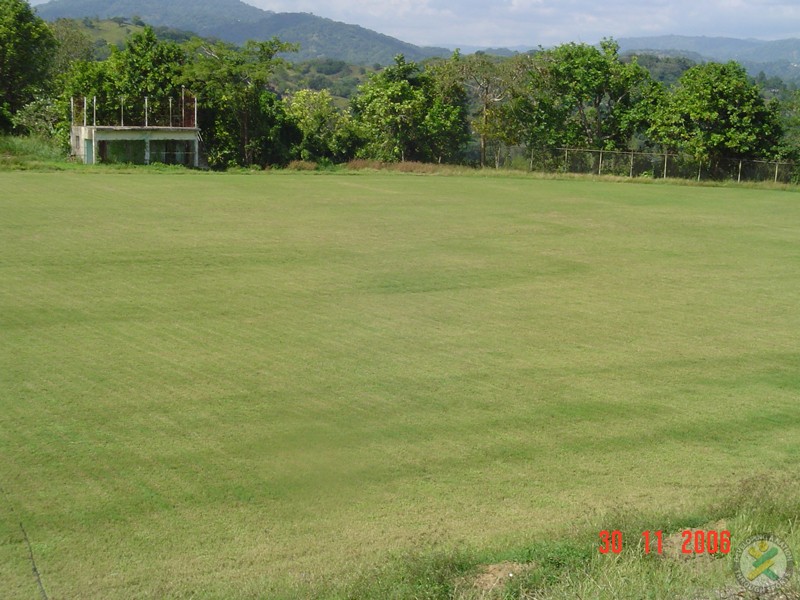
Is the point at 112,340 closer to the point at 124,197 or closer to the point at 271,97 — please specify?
the point at 124,197

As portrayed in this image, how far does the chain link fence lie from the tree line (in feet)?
1.66

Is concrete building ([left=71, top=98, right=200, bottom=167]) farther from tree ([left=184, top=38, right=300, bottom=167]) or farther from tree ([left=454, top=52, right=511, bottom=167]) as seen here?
tree ([left=454, top=52, right=511, bottom=167])

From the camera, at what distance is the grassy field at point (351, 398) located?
705 cm

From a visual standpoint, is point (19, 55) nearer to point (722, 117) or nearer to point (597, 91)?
point (597, 91)

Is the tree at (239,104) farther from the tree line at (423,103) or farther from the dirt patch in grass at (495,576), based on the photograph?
the dirt patch in grass at (495,576)

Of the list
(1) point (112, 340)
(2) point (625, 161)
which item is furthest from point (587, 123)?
(1) point (112, 340)

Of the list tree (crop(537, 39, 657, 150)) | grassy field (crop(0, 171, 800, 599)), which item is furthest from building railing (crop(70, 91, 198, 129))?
grassy field (crop(0, 171, 800, 599))

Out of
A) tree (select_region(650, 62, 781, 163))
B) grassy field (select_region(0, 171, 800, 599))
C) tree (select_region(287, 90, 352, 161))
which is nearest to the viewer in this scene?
grassy field (select_region(0, 171, 800, 599))

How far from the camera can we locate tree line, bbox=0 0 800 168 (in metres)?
43.9

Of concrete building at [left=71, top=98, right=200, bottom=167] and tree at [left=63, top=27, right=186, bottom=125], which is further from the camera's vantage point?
tree at [left=63, top=27, right=186, bottom=125]

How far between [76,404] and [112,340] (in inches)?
105

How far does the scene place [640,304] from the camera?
52.0 feet
